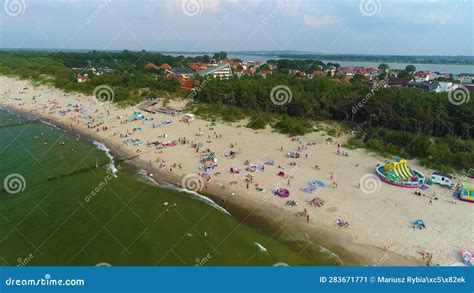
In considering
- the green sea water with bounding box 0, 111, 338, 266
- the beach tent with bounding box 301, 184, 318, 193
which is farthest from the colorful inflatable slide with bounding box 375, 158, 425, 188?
the green sea water with bounding box 0, 111, 338, 266

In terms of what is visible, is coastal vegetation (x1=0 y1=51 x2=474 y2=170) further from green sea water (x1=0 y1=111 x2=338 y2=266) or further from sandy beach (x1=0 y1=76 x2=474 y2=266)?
green sea water (x1=0 y1=111 x2=338 y2=266)

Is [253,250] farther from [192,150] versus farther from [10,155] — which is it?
[10,155]

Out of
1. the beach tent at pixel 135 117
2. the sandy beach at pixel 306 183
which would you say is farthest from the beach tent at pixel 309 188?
the beach tent at pixel 135 117

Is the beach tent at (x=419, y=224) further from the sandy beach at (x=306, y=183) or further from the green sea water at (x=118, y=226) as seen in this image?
the green sea water at (x=118, y=226)

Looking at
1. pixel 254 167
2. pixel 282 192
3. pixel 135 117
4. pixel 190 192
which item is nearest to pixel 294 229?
pixel 282 192

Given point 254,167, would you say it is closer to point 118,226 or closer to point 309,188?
point 309,188

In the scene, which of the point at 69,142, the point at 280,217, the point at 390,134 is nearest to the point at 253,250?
the point at 280,217
